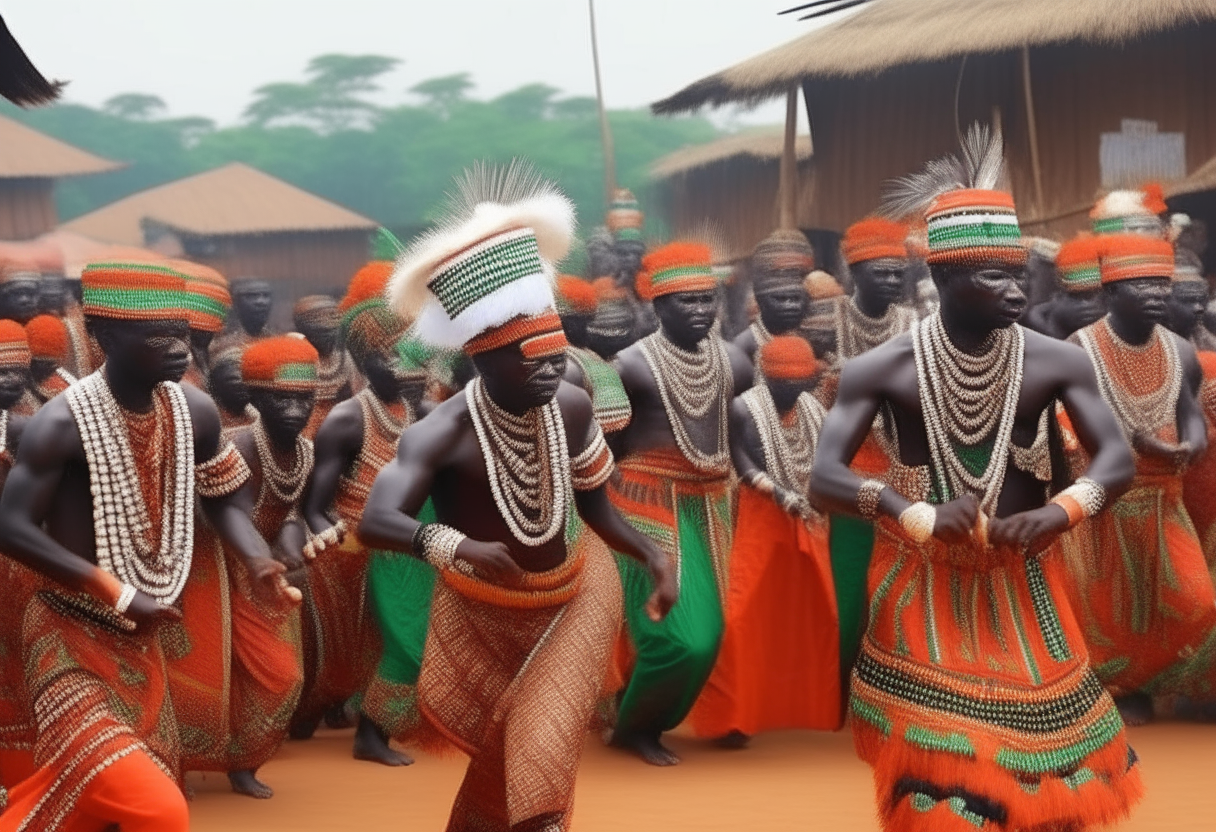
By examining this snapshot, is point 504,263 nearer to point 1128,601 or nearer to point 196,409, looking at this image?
point 196,409

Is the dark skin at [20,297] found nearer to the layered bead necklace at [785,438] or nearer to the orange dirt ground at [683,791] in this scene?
the orange dirt ground at [683,791]

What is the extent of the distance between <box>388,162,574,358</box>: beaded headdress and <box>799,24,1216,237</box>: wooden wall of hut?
12059 millimetres

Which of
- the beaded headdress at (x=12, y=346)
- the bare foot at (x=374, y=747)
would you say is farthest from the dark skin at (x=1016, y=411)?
the beaded headdress at (x=12, y=346)

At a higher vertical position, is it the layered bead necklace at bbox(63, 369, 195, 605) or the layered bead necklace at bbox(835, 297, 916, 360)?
the layered bead necklace at bbox(63, 369, 195, 605)

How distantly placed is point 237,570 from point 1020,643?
3.16 m

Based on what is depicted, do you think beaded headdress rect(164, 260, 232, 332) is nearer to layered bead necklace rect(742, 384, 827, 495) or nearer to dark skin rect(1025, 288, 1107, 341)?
layered bead necklace rect(742, 384, 827, 495)

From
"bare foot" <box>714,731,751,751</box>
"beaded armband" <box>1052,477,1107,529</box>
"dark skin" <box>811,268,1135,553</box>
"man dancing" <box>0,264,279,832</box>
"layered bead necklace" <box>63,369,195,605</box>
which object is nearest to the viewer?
"man dancing" <box>0,264,279,832</box>

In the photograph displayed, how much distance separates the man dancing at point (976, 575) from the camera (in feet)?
20.4

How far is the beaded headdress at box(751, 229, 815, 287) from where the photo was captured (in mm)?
10906

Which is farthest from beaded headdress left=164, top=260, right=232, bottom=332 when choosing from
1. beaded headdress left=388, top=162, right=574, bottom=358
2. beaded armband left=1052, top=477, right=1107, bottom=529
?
beaded armband left=1052, top=477, right=1107, bottom=529

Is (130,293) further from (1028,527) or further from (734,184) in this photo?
(734,184)

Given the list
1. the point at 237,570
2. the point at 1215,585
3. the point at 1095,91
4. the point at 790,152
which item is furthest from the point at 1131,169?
the point at 237,570

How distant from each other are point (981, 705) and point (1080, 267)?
448 centimetres

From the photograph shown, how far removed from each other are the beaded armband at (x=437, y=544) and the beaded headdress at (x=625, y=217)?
32.2ft
